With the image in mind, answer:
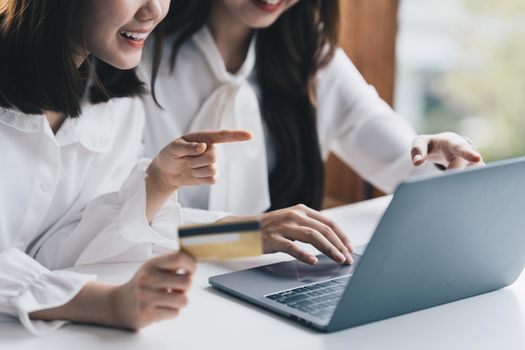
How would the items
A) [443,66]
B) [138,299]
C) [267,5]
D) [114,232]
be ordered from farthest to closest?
[443,66] → [267,5] → [114,232] → [138,299]

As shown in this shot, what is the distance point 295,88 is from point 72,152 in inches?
25.3

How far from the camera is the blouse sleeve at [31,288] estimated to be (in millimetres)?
930

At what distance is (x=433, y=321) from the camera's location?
0.96 metres

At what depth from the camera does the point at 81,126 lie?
4.32 ft

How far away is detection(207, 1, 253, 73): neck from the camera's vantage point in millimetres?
1730

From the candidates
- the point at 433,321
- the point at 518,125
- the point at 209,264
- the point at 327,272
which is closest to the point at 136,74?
the point at 209,264

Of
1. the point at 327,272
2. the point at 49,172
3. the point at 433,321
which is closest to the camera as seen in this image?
the point at 433,321

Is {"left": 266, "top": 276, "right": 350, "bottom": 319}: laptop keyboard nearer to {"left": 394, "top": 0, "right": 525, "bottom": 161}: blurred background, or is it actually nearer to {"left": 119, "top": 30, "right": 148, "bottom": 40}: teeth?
{"left": 119, "top": 30, "right": 148, "bottom": 40}: teeth

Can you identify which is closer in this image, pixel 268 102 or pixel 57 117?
pixel 57 117

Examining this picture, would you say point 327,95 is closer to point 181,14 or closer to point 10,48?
point 181,14

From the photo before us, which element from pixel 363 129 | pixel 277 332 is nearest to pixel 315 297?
pixel 277 332

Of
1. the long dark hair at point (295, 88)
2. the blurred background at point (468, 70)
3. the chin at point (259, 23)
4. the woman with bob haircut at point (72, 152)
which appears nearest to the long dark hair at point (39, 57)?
the woman with bob haircut at point (72, 152)

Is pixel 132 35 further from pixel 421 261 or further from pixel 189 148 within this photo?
pixel 421 261

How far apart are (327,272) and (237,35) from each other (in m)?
0.80
